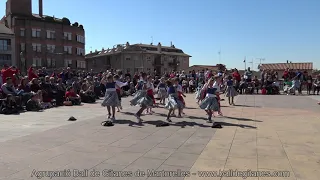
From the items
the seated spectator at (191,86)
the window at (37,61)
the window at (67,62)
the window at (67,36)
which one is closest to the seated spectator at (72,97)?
the seated spectator at (191,86)

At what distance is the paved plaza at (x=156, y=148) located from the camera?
578 cm

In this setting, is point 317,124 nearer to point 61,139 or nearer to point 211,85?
point 211,85

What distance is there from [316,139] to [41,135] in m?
7.14

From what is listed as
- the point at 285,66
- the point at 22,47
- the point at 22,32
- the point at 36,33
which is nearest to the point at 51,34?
the point at 36,33

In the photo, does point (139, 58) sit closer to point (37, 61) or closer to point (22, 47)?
point (37, 61)

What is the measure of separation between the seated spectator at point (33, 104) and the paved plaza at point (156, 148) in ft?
7.58

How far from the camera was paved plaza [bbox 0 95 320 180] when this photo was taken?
5777 mm

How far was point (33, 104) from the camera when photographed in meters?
14.1

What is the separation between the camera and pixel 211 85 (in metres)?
11.2

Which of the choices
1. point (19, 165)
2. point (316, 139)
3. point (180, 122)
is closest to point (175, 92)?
point (180, 122)

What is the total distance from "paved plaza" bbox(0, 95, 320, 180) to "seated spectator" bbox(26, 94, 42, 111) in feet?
7.58

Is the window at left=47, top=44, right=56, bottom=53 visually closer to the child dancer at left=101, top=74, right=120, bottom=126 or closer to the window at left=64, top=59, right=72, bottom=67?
the window at left=64, top=59, right=72, bottom=67

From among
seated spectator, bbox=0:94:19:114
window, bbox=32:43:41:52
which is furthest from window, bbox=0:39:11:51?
seated spectator, bbox=0:94:19:114

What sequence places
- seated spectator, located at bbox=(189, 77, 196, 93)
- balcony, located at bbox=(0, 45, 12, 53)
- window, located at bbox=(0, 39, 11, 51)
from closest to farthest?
seated spectator, located at bbox=(189, 77, 196, 93), balcony, located at bbox=(0, 45, 12, 53), window, located at bbox=(0, 39, 11, 51)
